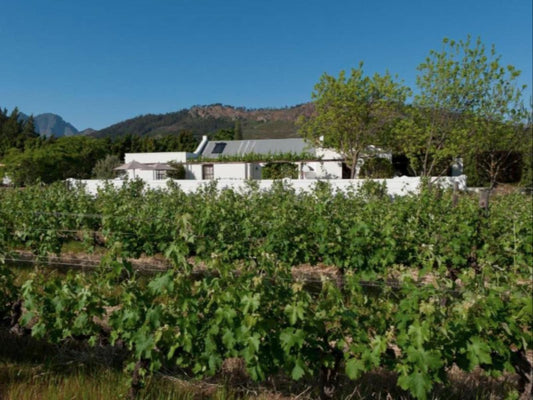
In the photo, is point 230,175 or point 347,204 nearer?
point 347,204

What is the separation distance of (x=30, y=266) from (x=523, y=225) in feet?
25.4

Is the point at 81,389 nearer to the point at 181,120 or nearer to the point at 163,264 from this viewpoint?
the point at 163,264

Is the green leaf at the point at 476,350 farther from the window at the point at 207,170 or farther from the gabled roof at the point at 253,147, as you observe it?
the gabled roof at the point at 253,147

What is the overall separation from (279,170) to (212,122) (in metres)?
110

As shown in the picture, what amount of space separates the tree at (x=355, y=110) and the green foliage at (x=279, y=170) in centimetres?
443

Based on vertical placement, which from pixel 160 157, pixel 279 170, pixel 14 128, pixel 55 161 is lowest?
pixel 279 170

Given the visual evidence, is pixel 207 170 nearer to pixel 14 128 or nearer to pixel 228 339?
pixel 228 339

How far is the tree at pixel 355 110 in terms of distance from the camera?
21.2m

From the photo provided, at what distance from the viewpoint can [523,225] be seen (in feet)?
18.2

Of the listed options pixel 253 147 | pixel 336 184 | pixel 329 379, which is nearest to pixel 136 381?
pixel 329 379

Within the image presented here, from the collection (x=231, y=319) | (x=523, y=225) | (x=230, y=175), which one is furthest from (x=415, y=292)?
(x=230, y=175)

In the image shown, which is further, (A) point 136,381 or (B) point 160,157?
(B) point 160,157

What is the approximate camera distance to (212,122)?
435 ft

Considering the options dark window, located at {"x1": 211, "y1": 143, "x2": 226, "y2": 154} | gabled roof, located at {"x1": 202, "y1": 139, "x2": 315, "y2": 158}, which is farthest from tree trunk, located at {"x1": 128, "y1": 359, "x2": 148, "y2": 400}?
dark window, located at {"x1": 211, "y1": 143, "x2": 226, "y2": 154}
